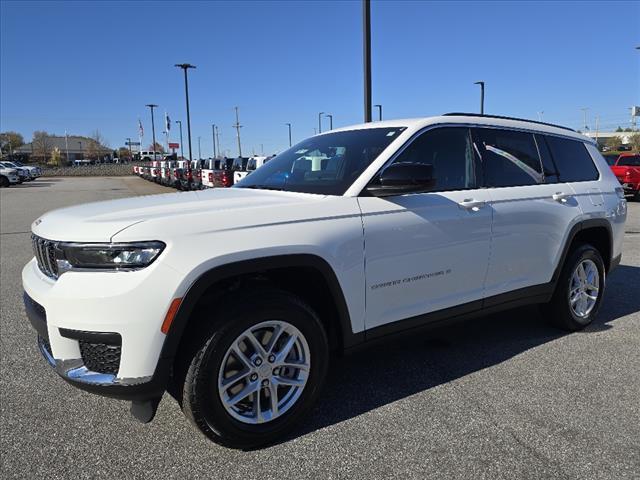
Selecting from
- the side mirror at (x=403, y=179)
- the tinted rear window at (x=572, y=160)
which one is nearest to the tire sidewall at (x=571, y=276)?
the tinted rear window at (x=572, y=160)

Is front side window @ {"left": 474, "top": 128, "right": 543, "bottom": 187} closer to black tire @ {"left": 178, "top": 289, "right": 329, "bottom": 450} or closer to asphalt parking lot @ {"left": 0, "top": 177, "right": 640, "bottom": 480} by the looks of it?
asphalt parking lot @ {"left": 0, "top": 177, "right": 640, "bottom": 480}

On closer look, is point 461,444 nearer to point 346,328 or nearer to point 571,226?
point 346,328

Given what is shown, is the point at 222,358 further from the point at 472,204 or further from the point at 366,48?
the point at 366,48

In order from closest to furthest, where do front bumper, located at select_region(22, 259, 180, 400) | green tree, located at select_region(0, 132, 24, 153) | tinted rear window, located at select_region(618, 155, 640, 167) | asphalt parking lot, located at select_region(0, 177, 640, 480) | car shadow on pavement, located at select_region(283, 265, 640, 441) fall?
front bumper, located at select_region(22, 259, 180, 400), asphalt parking lot, located at select_region(0, 177, 640, 480), car shadow on pavement, located at select_region(283, 265, 640, 441), tinted rear window, located at select_region(618, 155, 640, 167), green tree, located at select_region(0, 132, 24, 153)

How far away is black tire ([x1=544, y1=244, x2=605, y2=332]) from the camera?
443 centimetres

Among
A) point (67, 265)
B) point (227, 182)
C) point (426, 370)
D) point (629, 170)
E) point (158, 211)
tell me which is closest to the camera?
point (67, 265)

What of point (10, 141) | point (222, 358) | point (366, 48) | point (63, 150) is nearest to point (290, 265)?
point (222, 358)

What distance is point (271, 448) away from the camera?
2.77 metres

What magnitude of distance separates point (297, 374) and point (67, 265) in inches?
53.3

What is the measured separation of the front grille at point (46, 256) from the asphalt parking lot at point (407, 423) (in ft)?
3.13

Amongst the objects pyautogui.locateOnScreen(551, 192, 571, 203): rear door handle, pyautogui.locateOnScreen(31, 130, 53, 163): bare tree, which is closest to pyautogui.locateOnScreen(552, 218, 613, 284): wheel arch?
pyautogui.locateOnScreen(551, 192, 571, 203): rear door handle

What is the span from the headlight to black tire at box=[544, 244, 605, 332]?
3.53 meters

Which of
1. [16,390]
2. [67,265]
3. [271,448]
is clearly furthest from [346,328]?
[16,390]

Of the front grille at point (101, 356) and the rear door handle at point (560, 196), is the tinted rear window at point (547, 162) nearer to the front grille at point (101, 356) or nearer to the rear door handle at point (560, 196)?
the rear door handle at point (560, 196)
